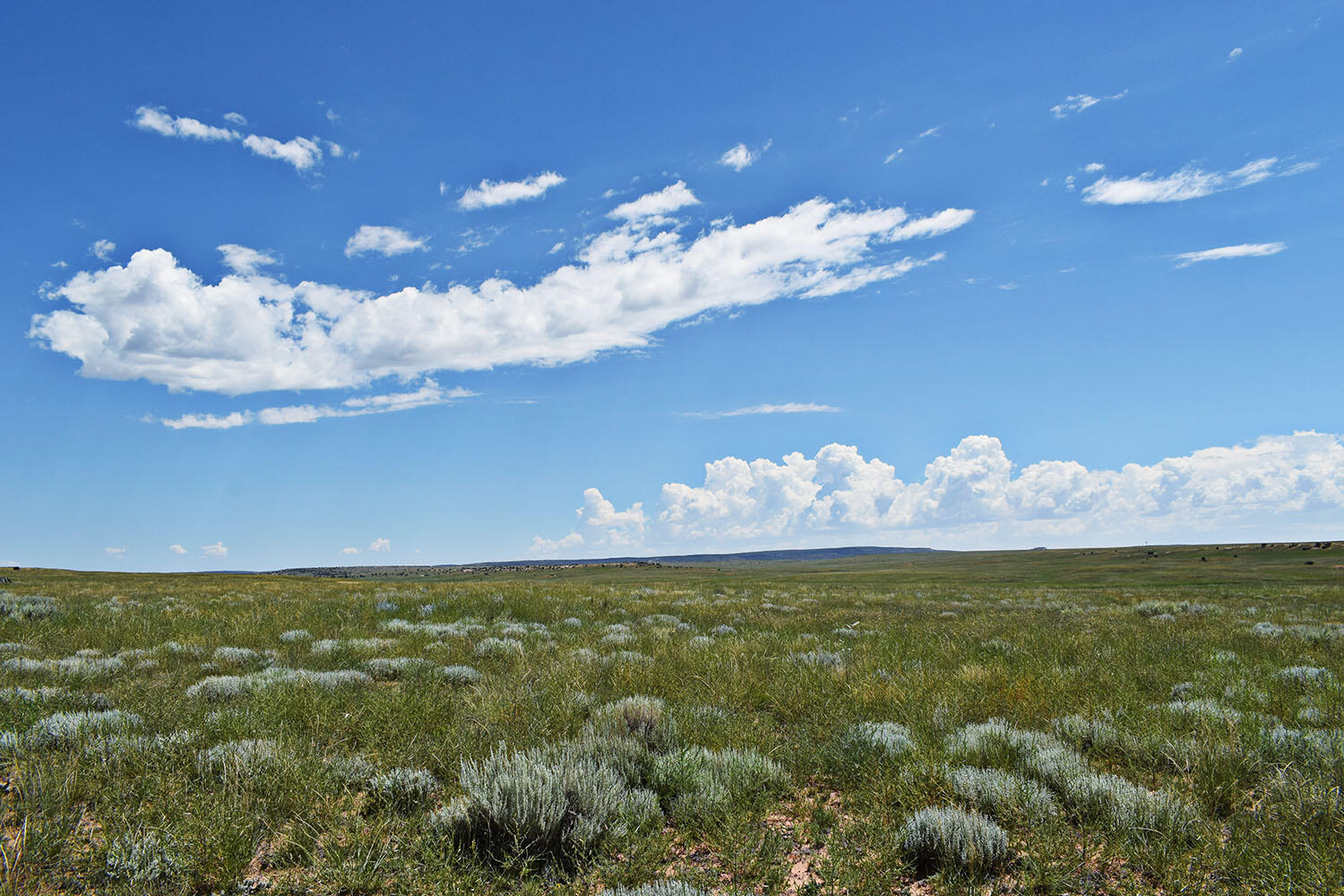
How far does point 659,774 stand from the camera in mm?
4438

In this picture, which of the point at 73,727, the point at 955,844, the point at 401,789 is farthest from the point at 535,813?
the point at 73,727

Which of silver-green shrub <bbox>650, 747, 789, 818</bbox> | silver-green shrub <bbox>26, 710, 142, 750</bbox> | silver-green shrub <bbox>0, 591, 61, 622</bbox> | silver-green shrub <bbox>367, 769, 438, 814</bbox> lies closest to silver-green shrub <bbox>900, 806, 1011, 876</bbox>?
silver-green shrub <bbox>650, 747, 789, 818</bbox>

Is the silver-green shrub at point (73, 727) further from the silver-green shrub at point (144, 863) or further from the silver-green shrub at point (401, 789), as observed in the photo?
the silver-green shrub at point (401, 789)

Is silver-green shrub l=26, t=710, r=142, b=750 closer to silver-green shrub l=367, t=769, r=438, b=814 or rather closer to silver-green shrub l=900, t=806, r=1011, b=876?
silver-green shrub l=367, t=769, r=438, b=814

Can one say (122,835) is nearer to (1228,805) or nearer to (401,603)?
(1228,805)

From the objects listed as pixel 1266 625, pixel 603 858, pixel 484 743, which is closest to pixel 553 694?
pixel 484 743

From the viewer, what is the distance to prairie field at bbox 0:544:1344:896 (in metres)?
3.39

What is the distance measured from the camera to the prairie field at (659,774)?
3387 mm

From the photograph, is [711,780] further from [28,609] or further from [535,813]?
[28,609]

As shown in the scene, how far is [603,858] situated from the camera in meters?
3.51

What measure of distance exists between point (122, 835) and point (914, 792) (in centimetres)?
503

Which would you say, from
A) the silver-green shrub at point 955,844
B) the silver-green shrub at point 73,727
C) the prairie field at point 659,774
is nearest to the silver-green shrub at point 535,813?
the prairie field at point 659,774

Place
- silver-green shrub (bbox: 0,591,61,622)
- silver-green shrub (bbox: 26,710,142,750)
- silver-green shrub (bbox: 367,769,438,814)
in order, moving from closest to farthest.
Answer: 1. silver-green shrub (bbox: 367,769,438,814)
2. silver-green shrub (bbox: 26,710,142,750)
3. silver-green shrub (bbox: 0,591,61,622)

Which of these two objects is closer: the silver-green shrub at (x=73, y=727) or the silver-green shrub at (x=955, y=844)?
the silver-green shrub at (x=955, y=844)
